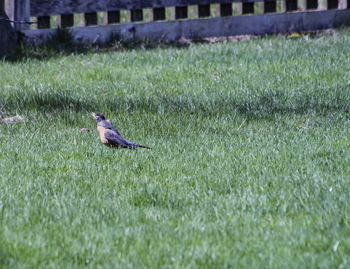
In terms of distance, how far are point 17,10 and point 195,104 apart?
4403mm

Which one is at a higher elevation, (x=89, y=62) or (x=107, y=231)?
(x=89, y=62)

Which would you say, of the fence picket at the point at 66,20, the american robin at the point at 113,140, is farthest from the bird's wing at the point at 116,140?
the fence picket at the point at 66,20

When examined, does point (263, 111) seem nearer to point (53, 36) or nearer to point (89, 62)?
point (89, 62)

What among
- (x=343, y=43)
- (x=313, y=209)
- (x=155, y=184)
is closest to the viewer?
(x=313, y=209)

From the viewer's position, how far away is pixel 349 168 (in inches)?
167

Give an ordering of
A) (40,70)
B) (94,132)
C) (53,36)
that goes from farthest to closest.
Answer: (53,36), (40,70), (94,132)

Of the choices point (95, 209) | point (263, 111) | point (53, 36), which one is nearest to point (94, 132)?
point (263, 111)

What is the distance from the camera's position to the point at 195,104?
6.50 meters

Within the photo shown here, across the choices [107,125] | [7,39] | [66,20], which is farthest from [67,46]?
[107,125]

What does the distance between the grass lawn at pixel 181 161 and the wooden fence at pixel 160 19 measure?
1.21 meters

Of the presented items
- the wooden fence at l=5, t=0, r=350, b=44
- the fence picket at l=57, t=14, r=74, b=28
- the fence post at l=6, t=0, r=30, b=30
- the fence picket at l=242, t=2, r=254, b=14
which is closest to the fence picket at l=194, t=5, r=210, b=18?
the wooden fence at l=5, t=0, r=350, b=44

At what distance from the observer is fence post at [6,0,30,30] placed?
9477 mm

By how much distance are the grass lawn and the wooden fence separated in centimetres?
121

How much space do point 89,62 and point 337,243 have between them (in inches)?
238
